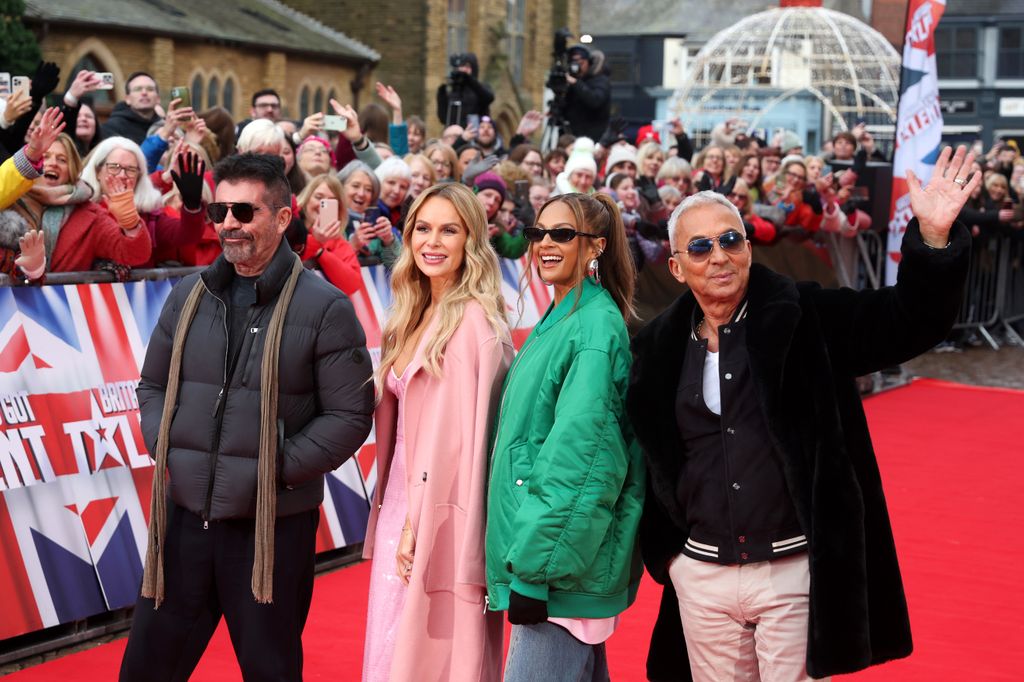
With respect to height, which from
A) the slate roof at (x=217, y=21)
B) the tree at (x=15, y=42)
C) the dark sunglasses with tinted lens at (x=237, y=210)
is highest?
the slate roof at (x=217, y=21)

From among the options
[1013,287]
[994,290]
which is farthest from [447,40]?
[994,290]

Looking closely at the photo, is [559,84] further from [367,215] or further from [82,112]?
[367,215]

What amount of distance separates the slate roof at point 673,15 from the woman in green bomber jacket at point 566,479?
6347 cm

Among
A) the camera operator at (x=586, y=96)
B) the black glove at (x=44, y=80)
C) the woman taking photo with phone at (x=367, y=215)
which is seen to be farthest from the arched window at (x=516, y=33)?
the black glove at (x=44, y=80)

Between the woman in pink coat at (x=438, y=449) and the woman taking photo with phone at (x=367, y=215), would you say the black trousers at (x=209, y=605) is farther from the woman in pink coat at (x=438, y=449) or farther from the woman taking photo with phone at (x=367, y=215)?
the woman taking photo with phone at (x=367, y=215)

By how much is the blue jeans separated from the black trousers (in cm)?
81

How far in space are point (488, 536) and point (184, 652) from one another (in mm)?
1065

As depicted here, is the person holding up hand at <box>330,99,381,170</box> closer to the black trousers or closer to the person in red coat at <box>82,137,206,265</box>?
the person in red coat at <box>82,137,206,265</box>

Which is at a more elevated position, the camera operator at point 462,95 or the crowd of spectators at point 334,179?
the camera operator at point 462,95

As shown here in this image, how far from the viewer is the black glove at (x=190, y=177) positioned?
222 inches

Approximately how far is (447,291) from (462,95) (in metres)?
11.0

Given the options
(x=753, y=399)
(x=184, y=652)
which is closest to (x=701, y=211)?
(x=753, y=399)

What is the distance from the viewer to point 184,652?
4.57 meters

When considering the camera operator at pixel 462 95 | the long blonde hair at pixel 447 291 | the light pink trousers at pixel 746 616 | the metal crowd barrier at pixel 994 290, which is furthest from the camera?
the metal crowd barrier at pixel 994 290
